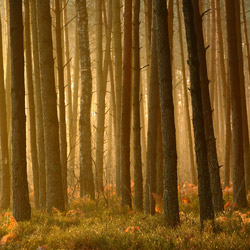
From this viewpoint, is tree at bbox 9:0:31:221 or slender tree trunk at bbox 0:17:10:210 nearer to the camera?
tree at bbox 9:0:31:221

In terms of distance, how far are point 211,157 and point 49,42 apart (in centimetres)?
436

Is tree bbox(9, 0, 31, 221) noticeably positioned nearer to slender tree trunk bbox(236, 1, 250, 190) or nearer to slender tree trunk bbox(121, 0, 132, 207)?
slender tree trunk bbox(121, 0, 132, 207)

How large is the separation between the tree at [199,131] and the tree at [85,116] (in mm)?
4901

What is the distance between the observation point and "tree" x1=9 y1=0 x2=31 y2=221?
7.04 metres

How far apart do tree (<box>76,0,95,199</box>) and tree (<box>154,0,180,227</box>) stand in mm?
4350

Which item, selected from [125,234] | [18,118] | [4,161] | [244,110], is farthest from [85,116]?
[125,234]

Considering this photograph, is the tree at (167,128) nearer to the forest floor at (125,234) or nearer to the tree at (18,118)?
the forest floor at (125,234)

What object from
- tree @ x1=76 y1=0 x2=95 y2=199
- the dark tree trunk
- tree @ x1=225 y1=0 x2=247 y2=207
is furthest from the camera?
tree @ x1=76 y1=0 x2=95 y2=199

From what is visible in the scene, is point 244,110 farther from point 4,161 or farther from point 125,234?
point 4,161

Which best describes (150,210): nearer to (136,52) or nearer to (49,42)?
(136,52)

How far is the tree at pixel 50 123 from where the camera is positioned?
25.5ft

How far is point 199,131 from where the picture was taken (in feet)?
17.6

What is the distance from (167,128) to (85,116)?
4.56 meters

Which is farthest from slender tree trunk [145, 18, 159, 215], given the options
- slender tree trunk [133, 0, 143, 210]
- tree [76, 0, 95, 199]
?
tree [76, 0, 95, 199]
